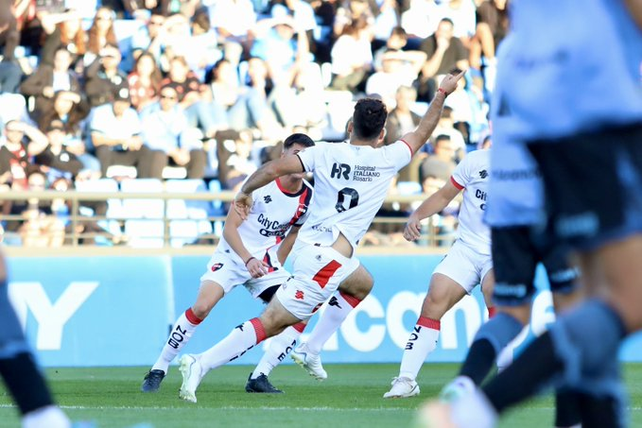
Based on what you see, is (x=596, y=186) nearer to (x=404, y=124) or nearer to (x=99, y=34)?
(x=404, y=124)

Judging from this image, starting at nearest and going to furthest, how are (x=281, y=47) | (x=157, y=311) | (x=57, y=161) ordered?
1. (x=157, y=311)
2. (x=57, y=161)
3. (x=281, y=47)

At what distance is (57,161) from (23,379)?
37.0 ft

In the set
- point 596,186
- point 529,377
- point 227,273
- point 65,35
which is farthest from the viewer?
point 65,35

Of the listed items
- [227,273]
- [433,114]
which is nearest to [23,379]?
[433,114]

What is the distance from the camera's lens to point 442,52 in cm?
1917

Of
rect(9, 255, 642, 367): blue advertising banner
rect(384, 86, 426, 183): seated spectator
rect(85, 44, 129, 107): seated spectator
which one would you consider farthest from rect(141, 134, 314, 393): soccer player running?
rect(85, 44, 129, 107): seated spectator

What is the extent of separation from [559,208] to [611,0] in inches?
29.8

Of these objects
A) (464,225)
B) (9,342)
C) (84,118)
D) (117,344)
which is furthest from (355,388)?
(84,118)

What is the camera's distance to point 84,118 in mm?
16438

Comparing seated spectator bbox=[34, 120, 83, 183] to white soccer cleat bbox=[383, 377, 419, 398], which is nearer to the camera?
white soccer cleat bbox=[383, 377, 419, 398]

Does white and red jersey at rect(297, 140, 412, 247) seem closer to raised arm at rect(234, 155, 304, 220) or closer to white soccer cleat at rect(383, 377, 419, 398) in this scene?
raised arm at rect(234, 155, 304, 220)

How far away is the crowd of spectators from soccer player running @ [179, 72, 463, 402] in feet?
18.7

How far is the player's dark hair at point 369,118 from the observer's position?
9300 mm

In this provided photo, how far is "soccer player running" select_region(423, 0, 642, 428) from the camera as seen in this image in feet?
12.9
